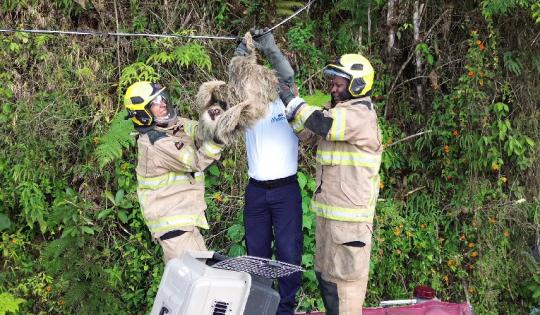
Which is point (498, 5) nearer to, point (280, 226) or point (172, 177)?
point (280, 226)

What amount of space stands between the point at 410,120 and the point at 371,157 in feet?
8.98

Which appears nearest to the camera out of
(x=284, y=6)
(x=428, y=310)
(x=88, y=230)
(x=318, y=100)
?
(x=428, y=310)

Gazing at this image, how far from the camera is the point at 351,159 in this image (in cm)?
393

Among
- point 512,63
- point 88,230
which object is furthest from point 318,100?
point 88,230

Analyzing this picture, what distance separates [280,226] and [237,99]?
967 millimetres

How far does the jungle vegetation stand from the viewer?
5660 millimetres

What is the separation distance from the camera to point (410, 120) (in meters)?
6.53

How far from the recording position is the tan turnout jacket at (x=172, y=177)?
13.1 ft

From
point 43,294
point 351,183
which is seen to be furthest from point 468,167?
point 43,294

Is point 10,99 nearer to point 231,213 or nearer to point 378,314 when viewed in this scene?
point 231,213

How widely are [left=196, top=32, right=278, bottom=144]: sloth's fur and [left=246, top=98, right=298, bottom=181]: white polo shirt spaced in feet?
0.43

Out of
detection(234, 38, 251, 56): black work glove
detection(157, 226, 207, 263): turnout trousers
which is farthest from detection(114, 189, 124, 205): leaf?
detection(234, 38, 251, 56): black work glove

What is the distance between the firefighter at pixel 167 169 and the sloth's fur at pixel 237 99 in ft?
0.58

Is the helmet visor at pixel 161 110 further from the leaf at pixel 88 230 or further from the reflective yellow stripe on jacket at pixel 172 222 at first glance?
the leaf at pixel 88 230
